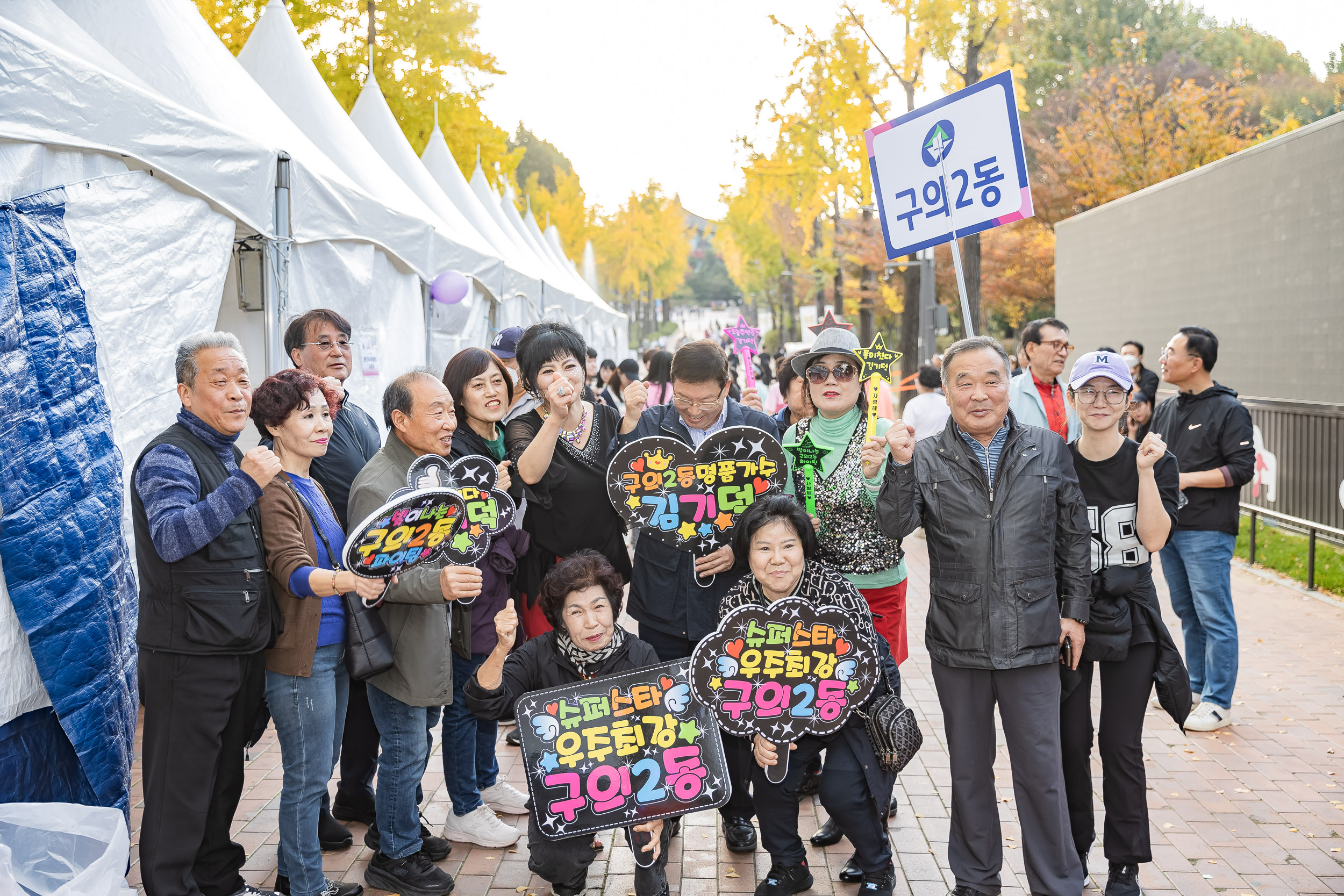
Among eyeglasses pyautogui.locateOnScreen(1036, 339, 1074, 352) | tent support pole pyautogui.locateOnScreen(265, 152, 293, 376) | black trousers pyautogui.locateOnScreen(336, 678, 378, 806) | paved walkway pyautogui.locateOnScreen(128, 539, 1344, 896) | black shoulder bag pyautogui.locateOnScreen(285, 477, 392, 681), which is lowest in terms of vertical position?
paved walkway pyautogui.locateOnScreen(128, 539, 1344, 896)

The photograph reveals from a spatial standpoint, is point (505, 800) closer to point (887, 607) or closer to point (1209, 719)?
point (887, 607)

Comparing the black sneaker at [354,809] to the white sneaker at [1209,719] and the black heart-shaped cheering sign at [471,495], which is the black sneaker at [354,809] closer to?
the black heart-shaped cheering sign at [471,495]

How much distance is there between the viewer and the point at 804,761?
376 cm

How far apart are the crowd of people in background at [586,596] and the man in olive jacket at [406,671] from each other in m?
0.01

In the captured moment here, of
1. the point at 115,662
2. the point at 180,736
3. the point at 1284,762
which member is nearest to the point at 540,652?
the point at 180,736

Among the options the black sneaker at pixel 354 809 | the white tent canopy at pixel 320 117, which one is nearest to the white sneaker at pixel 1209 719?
the black sneaker at pixel 354 809

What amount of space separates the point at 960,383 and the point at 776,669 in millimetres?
1234

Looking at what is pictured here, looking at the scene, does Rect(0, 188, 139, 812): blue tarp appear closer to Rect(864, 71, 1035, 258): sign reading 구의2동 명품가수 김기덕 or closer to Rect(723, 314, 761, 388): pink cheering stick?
Rect(723, 314, 761, 388): pink cheering stick

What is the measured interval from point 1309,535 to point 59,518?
1043 centimetres

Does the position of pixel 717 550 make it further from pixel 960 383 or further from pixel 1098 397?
pixel 1098 397

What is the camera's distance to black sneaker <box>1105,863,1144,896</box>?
12.0ft

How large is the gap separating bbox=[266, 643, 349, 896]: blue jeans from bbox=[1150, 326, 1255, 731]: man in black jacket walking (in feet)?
14.5

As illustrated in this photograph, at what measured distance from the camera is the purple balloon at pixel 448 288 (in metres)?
Result: 8.97

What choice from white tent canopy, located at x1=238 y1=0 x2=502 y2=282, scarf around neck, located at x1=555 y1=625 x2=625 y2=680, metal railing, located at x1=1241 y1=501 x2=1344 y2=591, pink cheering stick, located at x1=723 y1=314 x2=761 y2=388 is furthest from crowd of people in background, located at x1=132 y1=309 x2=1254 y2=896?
metal railing, located at x1=1241 y1=501 x2=1344 y2=591
